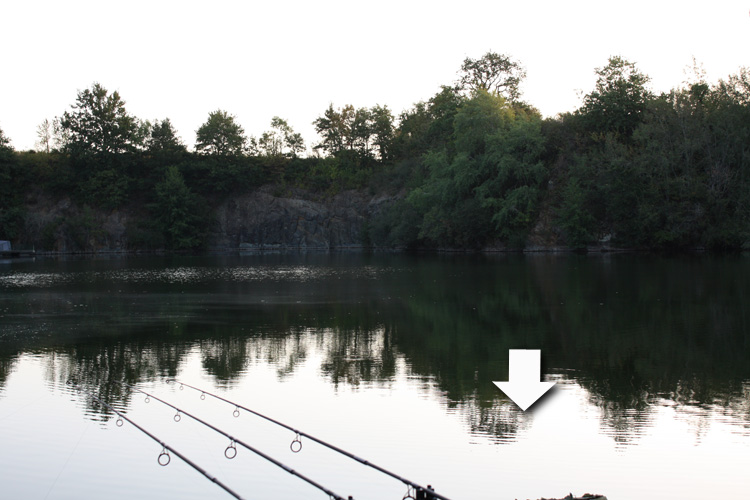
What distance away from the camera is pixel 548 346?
17.0 meters

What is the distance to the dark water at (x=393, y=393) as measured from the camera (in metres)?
8.59

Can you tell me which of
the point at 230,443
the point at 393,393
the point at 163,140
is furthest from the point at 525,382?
the point at 163,140

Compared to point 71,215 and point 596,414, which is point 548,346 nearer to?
point 596,414

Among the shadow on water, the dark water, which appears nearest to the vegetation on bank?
the shadow on water

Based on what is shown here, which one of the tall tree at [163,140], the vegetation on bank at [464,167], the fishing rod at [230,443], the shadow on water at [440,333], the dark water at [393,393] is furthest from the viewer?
the tall tree at [163,140]

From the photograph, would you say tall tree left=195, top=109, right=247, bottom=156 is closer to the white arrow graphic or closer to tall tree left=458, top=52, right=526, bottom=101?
tall tree left=458, top=52, right=526, bottom=101

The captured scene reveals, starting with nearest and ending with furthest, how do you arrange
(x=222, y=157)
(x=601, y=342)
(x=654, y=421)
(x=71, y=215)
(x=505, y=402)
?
(x=654, y=421), (x=505, y=402), (x=601, y=342), (x=71, y=215), (x=222, y=157)

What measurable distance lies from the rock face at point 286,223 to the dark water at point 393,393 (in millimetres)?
67964

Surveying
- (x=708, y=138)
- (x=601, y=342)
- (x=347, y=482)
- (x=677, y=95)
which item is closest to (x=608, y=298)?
(x=601, y=342)

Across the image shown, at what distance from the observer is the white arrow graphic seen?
1173 centimetres

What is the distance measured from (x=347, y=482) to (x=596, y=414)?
454 cm

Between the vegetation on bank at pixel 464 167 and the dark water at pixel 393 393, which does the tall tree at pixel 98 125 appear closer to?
the vegetation on bank at pixel 464 167

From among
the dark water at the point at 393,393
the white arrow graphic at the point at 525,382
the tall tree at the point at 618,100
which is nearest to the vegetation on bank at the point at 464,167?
the tall tree at the point at 618,100

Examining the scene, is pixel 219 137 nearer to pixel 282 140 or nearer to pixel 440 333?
pixel 282 140
